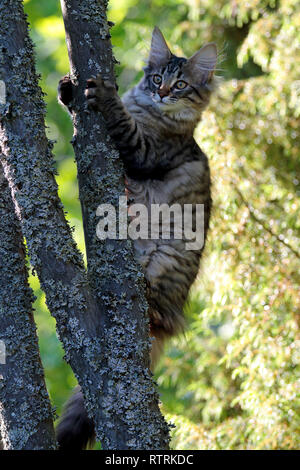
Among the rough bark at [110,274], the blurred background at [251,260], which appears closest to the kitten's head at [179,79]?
the blurred background at [251,260]

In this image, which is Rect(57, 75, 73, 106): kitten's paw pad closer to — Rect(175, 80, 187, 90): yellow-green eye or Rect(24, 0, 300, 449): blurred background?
Rect(175, 80, 187, 90): yellow-green eye

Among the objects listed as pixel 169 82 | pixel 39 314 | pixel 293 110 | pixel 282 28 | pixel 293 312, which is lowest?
pixel 39 314

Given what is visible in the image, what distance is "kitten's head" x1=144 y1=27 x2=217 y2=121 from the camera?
326cm

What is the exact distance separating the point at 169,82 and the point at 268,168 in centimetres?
121

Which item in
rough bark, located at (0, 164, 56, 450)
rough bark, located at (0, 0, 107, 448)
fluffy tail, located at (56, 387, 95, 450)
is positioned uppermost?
rough bark, located at (0, 0, 107, 448)

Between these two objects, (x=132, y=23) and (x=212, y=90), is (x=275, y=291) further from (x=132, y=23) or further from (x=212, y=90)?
(x=132, y=23)

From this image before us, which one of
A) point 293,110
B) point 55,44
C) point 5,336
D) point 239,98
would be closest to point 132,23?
point 55,44

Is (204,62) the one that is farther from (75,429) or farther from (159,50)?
(75,429)

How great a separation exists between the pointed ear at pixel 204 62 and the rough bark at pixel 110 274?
47.9 inches

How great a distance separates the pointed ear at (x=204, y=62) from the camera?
3.39 meters

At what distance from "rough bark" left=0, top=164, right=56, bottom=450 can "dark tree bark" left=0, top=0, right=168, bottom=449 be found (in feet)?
0.17

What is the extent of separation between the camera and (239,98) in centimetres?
419

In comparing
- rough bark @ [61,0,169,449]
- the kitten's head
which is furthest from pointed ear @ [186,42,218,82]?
rough bark @ [61,0,169,449]

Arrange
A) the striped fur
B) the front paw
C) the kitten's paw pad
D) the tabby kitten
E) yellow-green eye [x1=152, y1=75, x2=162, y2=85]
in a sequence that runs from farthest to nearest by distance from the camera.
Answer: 1. yellow-green eye [x1=152, y1=75, x2=162, y2=85]
2. the striped fur
3. the tabby kitten
4. the kitten's paw pad
5. the front paw
